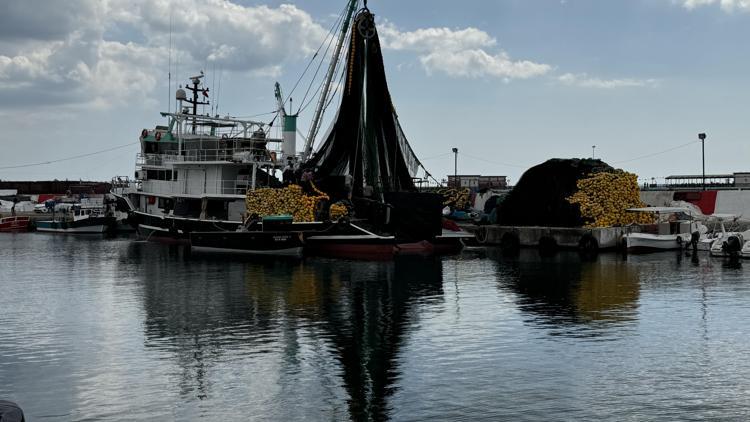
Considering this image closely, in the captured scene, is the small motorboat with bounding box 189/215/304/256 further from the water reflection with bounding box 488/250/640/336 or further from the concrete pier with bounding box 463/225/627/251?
the concrete pier with bounding box 463/225/627/251

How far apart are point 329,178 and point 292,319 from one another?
127ft

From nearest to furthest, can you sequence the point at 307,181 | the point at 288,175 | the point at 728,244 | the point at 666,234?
the point at 728,244, the point at 307,181, the point at 666,234, the point at 288,175

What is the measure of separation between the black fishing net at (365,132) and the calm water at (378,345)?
66.3 feet

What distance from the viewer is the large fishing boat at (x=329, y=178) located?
67125mm

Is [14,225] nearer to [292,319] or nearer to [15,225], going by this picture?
[15,225]

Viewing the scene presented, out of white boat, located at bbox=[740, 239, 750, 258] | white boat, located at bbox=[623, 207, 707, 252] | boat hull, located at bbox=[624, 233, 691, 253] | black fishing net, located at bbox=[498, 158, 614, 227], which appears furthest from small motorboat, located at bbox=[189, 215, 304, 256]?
white boat, located at bbox=[740, 239, 750, 258]

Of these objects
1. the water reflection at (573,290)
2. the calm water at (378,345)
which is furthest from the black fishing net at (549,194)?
the calm water at (378,345)

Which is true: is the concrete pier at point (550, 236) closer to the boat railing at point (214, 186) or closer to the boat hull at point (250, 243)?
the boat railing at point (214, 186)

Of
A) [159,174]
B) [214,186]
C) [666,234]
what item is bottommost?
[666,234]

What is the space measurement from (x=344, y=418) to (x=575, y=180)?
206 feet

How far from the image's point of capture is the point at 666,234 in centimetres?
7275

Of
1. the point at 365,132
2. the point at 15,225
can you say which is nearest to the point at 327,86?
the point at 365,132

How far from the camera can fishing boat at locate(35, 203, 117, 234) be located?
108625 millimetres

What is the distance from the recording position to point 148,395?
71.6 ft
